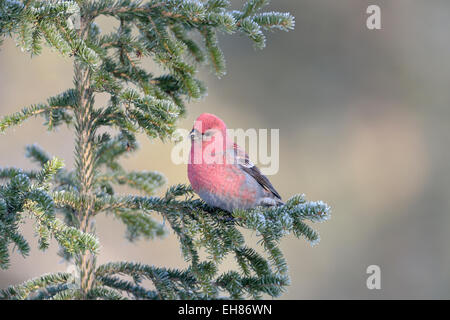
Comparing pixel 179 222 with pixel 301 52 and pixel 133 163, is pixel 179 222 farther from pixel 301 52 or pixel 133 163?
pixel 301 52

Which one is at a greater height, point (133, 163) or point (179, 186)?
point (133, 163)

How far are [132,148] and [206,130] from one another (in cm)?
39

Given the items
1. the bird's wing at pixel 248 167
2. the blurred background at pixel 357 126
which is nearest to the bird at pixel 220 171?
the bird's wing at pixel 248 167

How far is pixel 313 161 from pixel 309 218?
428 cm

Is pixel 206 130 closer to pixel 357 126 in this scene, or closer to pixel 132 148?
pixel 132 148

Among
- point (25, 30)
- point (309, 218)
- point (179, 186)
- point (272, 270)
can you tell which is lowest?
point (272, 270)

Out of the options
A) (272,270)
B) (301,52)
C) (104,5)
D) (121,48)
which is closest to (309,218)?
(272,270)

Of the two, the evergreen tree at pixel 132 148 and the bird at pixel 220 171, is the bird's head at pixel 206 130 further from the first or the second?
the evergreen tree at pixel 132 148

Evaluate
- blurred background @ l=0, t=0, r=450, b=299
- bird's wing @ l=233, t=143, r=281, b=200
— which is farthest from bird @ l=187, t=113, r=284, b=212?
blurred background @ l=0, t=0, r=450, b=299

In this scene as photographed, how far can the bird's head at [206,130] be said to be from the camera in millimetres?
Answer: 2363

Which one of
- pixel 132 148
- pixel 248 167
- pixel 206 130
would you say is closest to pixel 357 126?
pixel 248 167

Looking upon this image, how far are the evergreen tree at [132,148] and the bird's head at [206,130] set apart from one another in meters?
0.20

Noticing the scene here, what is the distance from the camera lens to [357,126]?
6027 mm

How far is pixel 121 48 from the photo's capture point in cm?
202
